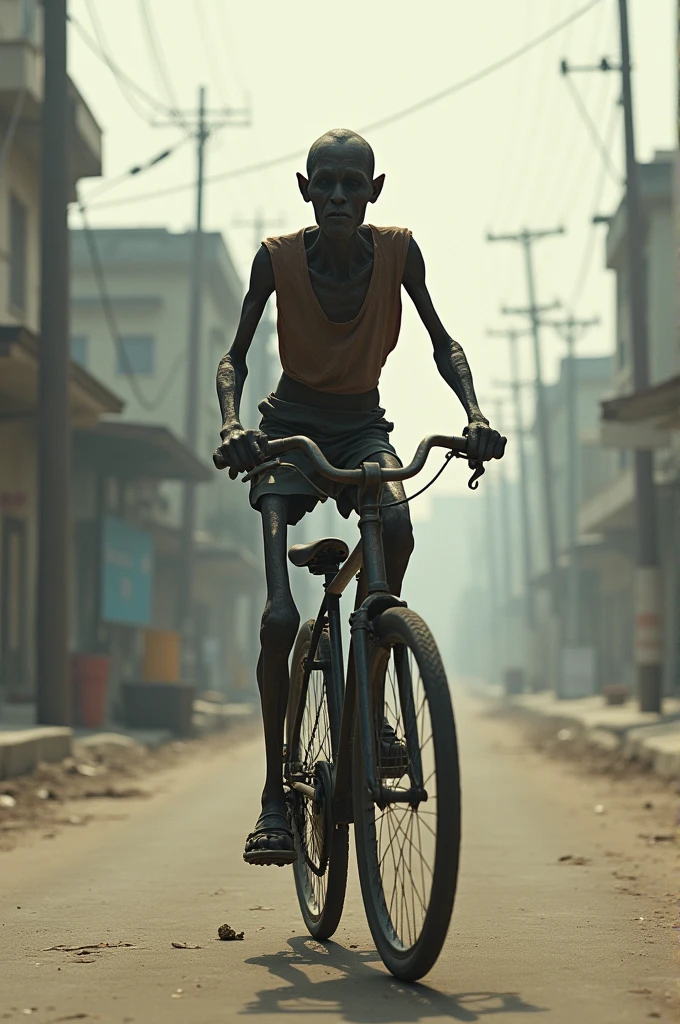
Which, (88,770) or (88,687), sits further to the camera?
(88,687)

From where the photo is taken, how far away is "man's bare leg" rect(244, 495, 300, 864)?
4.76 meters

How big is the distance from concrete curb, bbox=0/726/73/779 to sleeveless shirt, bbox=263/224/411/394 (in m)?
7.34

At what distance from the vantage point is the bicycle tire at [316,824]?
191 inches

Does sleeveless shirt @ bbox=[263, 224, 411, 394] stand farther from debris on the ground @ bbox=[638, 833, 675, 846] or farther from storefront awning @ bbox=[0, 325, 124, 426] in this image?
storefront awning @ bbox=[0, 325, 124, 426]

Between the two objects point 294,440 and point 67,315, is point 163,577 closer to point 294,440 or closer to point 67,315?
point 67,315

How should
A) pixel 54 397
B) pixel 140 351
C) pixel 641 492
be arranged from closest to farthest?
pixel 54 397 < pixel 641 492 < pixel 140 351

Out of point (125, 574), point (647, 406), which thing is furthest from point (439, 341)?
point (125, 574)

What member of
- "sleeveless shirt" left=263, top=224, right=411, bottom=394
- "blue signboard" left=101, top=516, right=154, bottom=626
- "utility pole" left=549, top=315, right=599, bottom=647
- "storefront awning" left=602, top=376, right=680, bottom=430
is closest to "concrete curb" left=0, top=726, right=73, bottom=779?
"storefront awning" left=602, top=376, right=680, bottom=430

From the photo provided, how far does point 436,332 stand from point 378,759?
1.52 m

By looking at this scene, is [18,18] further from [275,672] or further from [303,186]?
[275,672]

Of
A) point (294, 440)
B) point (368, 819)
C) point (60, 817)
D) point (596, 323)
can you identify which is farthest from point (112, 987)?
point (596, 323)

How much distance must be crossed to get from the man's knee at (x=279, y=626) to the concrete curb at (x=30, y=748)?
285 inches

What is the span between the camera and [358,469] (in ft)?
14.7

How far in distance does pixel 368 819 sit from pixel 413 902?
33 centimetres
